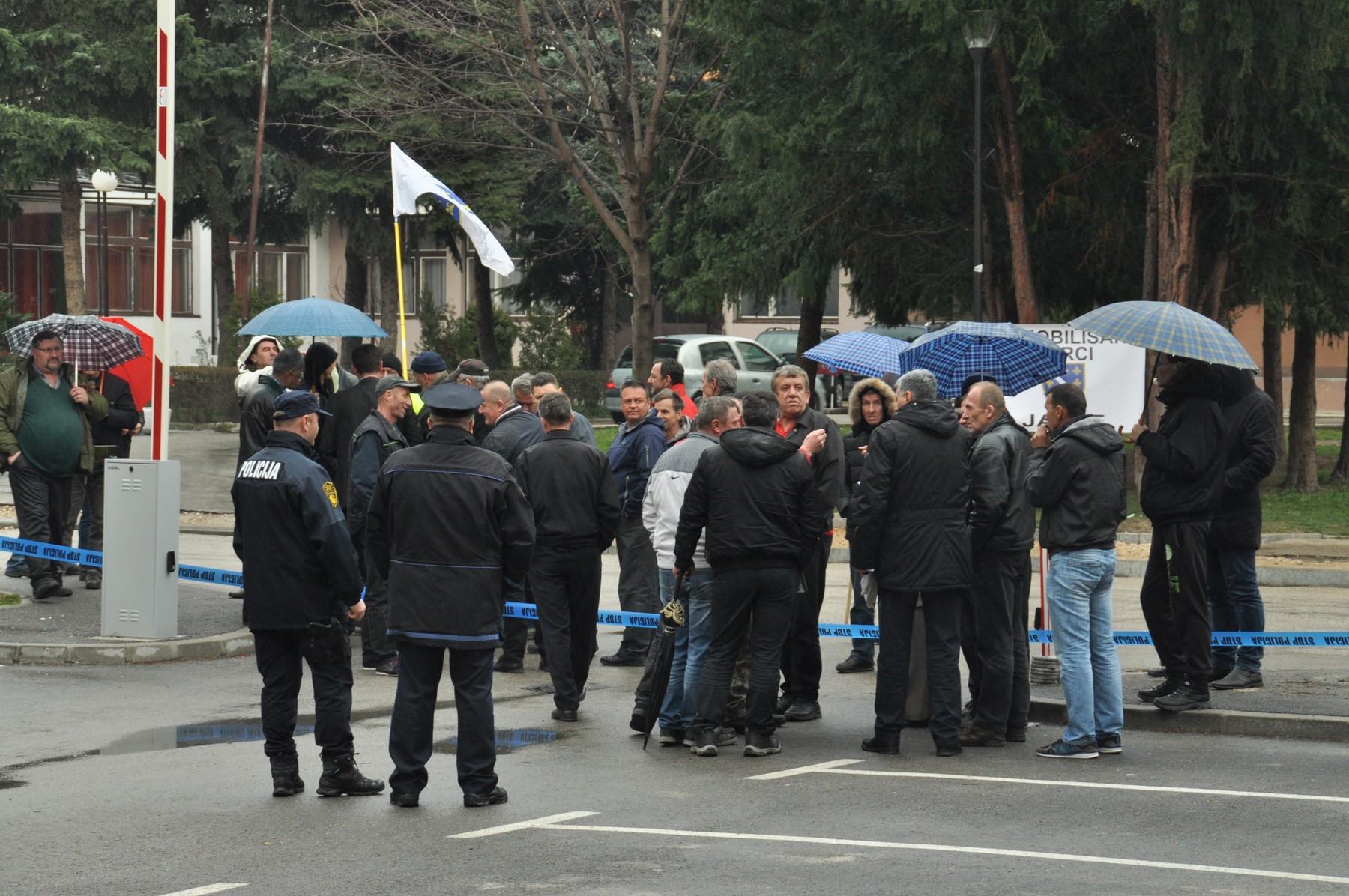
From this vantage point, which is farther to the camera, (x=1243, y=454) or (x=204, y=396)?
(x=204, y=396)

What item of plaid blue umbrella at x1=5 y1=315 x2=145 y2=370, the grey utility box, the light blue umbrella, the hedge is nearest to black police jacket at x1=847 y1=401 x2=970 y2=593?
the grey utility box

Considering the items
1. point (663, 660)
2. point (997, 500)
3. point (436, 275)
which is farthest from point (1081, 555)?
point (436, 275)

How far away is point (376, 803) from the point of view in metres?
8.15

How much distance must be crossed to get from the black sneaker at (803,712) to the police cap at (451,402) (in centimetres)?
311

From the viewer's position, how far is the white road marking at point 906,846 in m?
6.85

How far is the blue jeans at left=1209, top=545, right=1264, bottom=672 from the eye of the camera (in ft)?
36.3

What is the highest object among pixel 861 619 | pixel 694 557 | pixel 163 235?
pixel 163 235

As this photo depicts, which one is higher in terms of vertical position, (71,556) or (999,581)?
(999,581)

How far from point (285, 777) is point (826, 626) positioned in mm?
4322

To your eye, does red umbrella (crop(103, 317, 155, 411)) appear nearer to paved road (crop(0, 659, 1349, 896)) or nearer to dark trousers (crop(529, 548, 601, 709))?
paved road (crop(0, 659, 1349, 896))

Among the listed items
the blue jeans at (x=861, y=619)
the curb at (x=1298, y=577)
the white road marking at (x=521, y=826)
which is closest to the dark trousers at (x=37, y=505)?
the blue jeans at (x=861, y=619)

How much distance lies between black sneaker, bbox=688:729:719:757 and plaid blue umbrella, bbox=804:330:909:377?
15.5 feet

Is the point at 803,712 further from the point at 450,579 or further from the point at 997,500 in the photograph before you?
the point at 450,579

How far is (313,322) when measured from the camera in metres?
15.5
